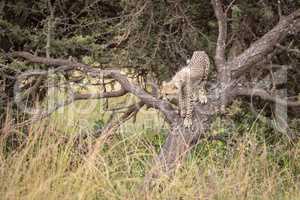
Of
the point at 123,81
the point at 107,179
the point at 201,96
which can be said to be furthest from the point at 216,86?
the point at 107,179

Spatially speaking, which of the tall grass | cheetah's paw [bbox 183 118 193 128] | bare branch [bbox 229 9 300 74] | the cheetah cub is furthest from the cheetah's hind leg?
the tall grass

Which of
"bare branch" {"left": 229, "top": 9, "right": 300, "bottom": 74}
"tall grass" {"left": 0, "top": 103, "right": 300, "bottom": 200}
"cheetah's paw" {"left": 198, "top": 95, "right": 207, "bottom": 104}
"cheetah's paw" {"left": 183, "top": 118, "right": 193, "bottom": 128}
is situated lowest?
"tall grass" {"left": 0, "top": 103, "right": 300, "bottom": 200}

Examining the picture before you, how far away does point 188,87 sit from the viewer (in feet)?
16.5

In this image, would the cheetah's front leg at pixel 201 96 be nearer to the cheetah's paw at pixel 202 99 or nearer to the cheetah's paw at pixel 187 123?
A: the cheetah's paw at pixel 202 99

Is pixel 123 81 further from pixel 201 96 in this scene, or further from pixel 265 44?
pixel 265 44

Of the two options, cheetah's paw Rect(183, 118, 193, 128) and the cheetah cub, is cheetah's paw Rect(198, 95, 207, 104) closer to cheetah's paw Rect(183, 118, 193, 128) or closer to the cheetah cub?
the cheetah cub

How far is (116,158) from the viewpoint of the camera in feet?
16.1

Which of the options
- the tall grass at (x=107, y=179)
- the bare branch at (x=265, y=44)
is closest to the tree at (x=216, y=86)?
the bare branch at (x=265, y=44)

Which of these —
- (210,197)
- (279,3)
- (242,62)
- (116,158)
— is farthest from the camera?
(279,3)

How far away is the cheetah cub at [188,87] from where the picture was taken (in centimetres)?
502

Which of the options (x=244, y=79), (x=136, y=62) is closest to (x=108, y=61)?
(x=136, y=62)

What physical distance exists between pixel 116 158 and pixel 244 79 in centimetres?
180

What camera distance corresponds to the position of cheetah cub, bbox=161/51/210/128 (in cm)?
502

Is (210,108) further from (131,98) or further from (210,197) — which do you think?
(131,98)
